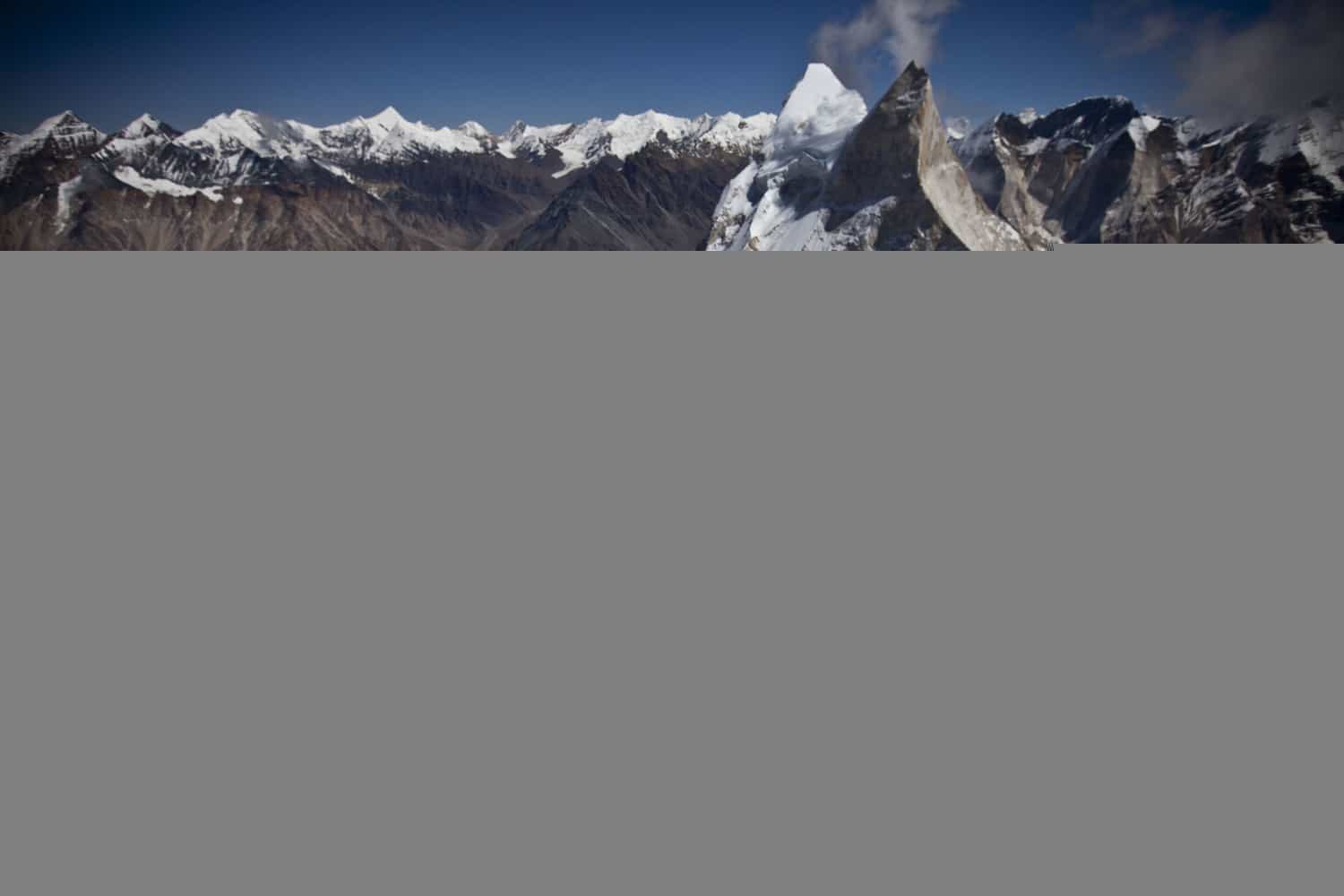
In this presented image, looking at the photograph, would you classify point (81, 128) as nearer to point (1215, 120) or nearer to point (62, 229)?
point (62, 229)

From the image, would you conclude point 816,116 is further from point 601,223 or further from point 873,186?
point 601,223

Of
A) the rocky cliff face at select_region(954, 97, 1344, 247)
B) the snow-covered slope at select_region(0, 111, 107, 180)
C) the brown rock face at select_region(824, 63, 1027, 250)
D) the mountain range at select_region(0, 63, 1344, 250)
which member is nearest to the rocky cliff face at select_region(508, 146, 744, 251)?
the mountain range at select_region(0, 63, 1344, 250)

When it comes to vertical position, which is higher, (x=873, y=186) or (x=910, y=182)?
(x=873, y=186)

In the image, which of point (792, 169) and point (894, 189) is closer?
point (894, 189)

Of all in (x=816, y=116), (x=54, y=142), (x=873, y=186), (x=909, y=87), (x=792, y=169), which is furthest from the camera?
(x=54, y=142)

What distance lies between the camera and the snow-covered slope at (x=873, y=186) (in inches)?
2635

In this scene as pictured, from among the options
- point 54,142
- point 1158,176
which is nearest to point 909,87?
point 1158,176

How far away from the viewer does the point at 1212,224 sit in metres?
101

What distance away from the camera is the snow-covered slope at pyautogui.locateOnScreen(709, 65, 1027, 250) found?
6694 centimetres

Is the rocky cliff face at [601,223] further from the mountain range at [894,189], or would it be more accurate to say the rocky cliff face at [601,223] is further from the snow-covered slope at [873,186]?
the snow-covered slope at [873,186]

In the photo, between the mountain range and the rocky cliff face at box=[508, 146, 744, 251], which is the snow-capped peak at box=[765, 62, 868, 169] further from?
the rocky cliff face at box=[508, 146, 744, 251]

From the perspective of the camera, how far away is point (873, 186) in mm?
69875

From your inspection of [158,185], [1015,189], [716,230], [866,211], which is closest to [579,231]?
[716,230]

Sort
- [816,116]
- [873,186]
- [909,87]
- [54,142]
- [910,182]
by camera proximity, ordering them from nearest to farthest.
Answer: [910,182], [909,87], [873,186], [816,116], [54,142]
